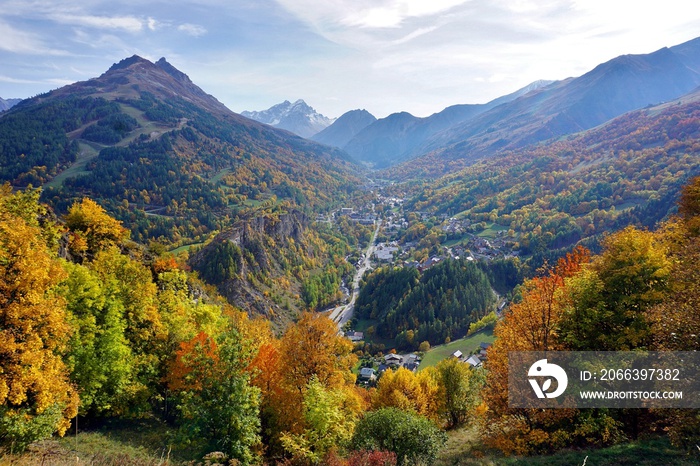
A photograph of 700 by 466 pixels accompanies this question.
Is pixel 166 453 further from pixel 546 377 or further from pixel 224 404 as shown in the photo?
pixel 546 377

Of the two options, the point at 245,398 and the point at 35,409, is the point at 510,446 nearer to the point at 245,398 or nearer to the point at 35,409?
the point at 245,398

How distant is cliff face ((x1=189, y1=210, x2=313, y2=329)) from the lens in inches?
4626

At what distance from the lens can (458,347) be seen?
11294 centimetres

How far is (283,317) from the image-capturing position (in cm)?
12475

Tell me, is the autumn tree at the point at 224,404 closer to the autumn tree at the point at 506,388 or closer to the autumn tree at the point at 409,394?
the autumn tree at the point at 506,388

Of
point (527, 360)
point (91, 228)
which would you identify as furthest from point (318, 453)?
point (91, 228)

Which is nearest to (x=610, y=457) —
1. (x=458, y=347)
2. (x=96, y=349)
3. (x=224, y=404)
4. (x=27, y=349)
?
(x=224, y=404)

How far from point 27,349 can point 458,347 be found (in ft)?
372

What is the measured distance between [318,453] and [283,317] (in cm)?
10848

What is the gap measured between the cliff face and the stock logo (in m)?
102

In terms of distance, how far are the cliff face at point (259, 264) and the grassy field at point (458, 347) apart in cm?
5140

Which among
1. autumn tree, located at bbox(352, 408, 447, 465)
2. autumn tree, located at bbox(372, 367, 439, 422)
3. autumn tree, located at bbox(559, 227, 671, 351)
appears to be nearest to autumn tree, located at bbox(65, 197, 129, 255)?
autumn tree, located at bbox(352, 408, 447, 465)

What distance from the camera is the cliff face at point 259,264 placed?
117500mm

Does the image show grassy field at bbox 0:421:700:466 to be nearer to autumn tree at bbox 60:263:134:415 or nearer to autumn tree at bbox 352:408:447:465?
autumn tree at bbox 352:408:447:465
